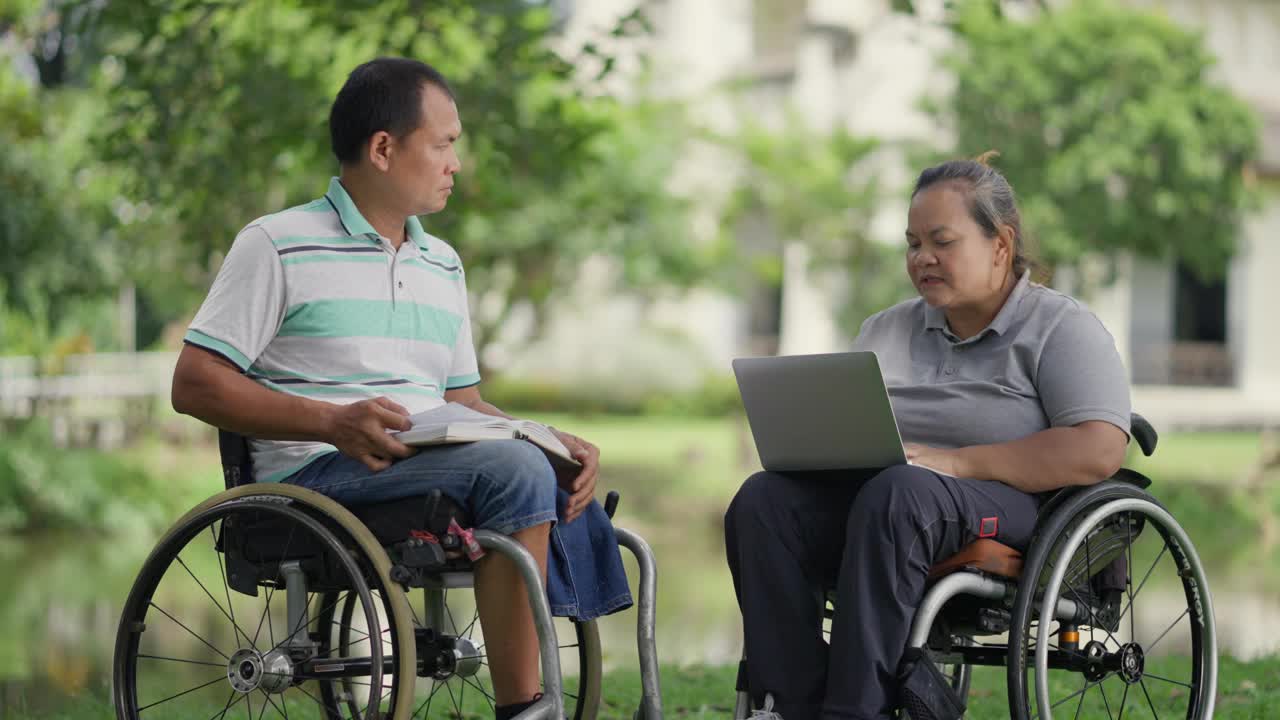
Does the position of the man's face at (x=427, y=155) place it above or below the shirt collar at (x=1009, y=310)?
above

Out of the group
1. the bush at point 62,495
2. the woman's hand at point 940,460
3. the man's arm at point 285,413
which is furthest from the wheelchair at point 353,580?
the bush at point 62,495

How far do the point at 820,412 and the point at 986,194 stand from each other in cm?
63

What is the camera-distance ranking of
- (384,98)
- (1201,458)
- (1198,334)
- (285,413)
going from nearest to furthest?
1. (285,413)
2. (384,98)
3. (1201,458)
4. (1198,334)

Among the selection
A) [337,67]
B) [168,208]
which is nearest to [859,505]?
[168,208]

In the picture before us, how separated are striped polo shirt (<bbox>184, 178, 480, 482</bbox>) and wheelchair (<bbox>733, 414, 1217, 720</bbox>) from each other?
36.5 inches

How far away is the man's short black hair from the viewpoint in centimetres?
305

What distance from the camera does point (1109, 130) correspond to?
594 inches

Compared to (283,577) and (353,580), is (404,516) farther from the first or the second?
(283,577)

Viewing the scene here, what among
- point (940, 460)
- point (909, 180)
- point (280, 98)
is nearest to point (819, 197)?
point (909, 180)

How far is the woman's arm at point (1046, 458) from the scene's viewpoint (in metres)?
3.06

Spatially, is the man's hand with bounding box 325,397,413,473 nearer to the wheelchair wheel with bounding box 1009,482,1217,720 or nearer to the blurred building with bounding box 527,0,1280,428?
the wheelchair wheel with bounding box 1009,482,1217,720

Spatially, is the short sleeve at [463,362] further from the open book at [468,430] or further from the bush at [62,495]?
the bush at [62,495]

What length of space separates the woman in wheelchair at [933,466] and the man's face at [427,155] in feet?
2.86

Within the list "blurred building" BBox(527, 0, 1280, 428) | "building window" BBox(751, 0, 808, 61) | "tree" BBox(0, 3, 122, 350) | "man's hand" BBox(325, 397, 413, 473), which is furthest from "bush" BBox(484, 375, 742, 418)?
"man's hand" BBox(325, 397, 413, 473)
